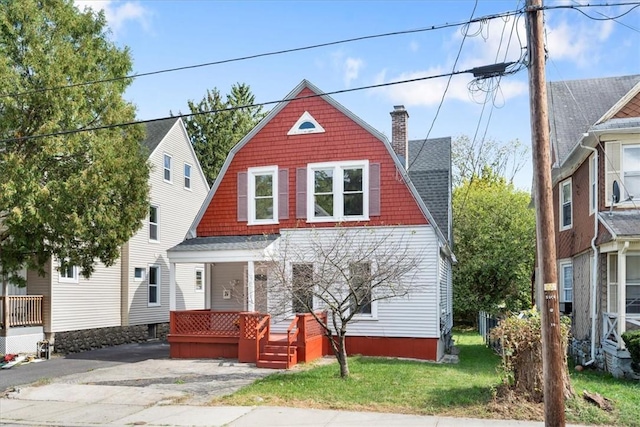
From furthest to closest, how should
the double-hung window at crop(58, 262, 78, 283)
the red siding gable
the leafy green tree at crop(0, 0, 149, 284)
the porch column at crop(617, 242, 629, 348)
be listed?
the double-hung window at crop(58, 262, 78, 283) → the red siding gable → the leafy green tree at crop(0, 0, 149, 284) → the porch column at crop(617, 242, 629, 348)

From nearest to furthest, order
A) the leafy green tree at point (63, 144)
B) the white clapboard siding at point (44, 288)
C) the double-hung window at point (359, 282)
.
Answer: the double-hung window at point (359, 282), the leafy green tree at point (63, 144), the white clapboard siding at point (44, 288)

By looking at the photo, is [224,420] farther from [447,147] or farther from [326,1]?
[447,147]

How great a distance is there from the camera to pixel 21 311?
1923cm

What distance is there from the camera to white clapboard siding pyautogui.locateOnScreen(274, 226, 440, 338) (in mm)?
18031

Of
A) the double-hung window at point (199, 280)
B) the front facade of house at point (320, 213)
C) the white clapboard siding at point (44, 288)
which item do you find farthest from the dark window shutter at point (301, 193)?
the double-hung window at point (199, 280)

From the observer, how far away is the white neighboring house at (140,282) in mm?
20547

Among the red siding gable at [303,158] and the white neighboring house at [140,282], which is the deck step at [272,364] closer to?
the red siding gable at [303,158]

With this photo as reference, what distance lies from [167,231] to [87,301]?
6.04 metres

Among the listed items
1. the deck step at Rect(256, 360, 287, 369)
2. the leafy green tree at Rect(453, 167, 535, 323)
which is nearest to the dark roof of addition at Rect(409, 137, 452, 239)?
the deck step at Rect(256, 360, 287, 369)

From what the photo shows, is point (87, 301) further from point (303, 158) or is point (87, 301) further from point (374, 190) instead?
point (374, 190)

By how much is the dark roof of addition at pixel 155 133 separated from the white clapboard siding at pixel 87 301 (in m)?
5.35

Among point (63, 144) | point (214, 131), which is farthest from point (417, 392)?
point (214, 131)

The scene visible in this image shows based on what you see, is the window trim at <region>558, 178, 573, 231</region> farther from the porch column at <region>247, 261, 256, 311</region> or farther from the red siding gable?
the porch column at <region>247, 261, 256, 311</region>

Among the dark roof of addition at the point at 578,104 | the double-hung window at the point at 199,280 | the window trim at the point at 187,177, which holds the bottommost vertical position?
the double-hung window at the point at 199,280
